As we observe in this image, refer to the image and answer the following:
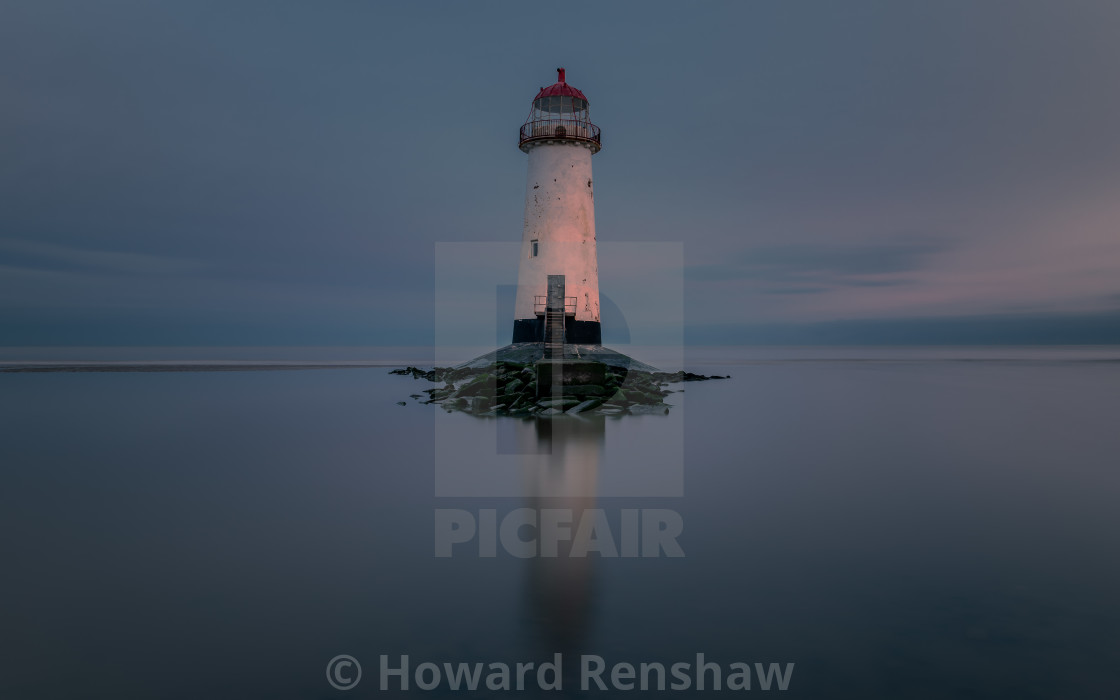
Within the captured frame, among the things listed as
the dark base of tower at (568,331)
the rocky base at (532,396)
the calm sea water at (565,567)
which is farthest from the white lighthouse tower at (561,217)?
the calm sea water at (565,567)

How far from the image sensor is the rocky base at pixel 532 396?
17812 mm

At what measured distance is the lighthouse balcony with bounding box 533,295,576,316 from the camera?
22.6m

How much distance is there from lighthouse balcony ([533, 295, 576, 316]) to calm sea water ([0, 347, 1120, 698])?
8790 mm

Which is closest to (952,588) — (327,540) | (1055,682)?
(1055,682)

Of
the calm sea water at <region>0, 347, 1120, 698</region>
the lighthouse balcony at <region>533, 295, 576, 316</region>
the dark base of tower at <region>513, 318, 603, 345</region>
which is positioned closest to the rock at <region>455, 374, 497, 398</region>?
the dark base of tower at <region>513, 318, 603, 345</region>

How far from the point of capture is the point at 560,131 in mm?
22625

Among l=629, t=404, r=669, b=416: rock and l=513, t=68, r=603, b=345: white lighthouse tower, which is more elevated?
l=513, t=68, r=603, b=345: white lighthouse tower

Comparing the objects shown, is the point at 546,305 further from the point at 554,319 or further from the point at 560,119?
the point at 560,119

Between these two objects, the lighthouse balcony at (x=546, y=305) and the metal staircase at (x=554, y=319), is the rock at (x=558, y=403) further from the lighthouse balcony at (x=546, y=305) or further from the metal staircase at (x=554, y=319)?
the lighthouse balcony at (x=546, y=305)

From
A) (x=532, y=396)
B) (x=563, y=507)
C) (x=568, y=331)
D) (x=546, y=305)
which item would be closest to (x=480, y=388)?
(x=532, y=396)

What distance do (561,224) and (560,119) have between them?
12.0 ft

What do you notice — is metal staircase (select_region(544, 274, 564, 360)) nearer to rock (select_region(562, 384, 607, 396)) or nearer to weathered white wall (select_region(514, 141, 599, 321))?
weathered white wall (select_region(514, 141, 599, 321))

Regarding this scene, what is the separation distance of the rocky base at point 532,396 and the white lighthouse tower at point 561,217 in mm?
2249

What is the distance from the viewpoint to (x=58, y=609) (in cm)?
498
